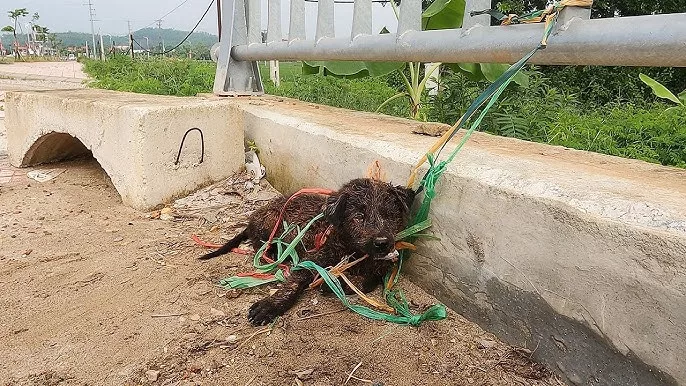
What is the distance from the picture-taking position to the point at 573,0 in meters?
2.28

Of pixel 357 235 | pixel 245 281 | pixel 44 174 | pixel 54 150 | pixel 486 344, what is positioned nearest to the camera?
pixel 486 344

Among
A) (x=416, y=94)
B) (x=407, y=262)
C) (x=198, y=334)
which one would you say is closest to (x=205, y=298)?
(x=198, y=334)

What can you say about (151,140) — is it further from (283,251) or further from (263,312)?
(263,312)

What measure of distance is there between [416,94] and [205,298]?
140 inches

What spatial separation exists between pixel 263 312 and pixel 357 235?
0.53m

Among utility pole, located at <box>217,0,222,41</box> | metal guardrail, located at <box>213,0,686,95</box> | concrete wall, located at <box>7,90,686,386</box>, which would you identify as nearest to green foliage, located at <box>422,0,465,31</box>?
metal guardrail, located at <box>213,0,686,95</box>

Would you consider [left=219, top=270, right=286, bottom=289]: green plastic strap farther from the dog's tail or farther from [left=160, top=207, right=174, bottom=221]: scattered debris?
[left=160, top=207, right=174, bottom=221]: scattered debris

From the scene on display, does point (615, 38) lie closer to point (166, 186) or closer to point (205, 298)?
point (205, 298)

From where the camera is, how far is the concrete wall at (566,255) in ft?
5.24

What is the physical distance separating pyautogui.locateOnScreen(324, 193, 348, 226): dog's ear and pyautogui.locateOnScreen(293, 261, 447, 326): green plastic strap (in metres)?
0.24

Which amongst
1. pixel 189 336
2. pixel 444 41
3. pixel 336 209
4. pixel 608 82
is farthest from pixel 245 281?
pixel 608 82

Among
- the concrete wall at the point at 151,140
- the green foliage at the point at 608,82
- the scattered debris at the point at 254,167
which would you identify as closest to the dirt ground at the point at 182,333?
the concrete wall at the point at 151,140

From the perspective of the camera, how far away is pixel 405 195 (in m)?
2.54

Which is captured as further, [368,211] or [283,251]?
[283,251]
